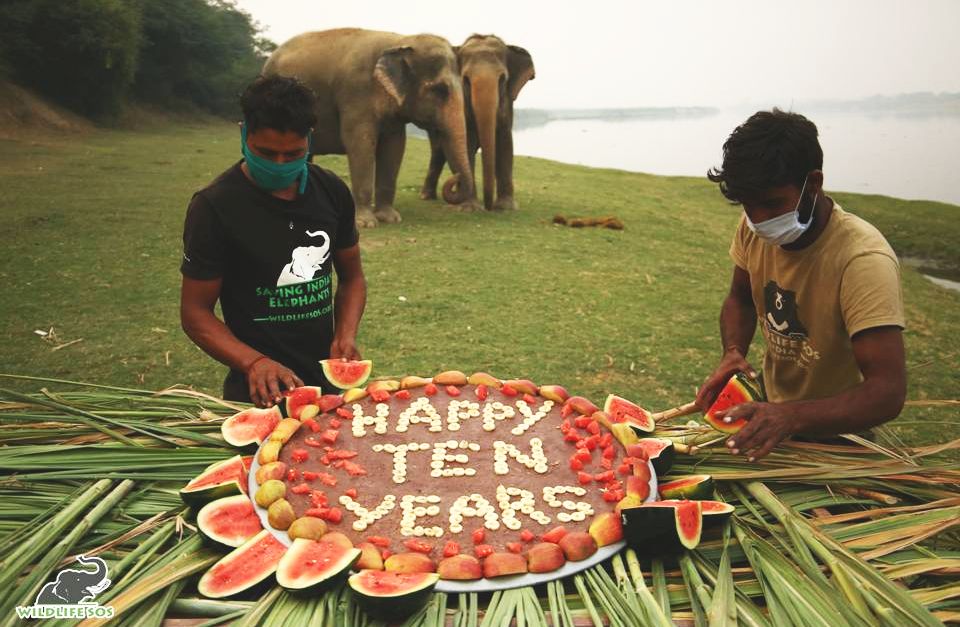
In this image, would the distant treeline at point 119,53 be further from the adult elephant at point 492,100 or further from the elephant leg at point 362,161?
the elephant leg at point 362,161

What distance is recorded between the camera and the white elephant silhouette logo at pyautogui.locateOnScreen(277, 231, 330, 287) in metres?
A: 3.25

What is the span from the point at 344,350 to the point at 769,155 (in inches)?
81.0

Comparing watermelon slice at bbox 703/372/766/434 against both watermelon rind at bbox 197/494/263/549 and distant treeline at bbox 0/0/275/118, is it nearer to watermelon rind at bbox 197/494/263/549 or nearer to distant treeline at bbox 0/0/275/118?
watermelon rind at bbox 197/494/263/549

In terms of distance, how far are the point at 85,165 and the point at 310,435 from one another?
49.9 ft

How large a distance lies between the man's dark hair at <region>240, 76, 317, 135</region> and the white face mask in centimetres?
180

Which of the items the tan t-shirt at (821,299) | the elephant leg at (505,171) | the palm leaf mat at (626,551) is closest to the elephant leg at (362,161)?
the elephant leg at (505,171)

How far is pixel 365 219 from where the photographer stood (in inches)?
449

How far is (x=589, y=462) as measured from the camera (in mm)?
2645

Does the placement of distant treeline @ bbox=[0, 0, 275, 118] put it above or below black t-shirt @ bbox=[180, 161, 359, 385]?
above

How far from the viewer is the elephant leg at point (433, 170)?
13.7 m

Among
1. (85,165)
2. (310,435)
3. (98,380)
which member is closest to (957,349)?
(310,435)

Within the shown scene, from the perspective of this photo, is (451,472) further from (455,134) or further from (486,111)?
(486,111)

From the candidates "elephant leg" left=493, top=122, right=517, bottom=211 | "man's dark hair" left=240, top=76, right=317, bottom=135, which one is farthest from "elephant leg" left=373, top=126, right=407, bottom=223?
"man's dark hair" left=240, top=76, right=317, bottom=135

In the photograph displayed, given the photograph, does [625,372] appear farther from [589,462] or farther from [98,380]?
[98,380]
